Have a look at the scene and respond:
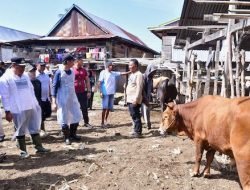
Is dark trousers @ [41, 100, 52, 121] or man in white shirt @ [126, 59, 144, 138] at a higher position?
man in white shirt @ [126, 59, 144, 138]

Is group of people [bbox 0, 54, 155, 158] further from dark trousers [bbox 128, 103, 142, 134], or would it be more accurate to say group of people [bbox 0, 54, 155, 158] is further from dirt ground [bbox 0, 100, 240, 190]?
Answer: dirt ground [bbox 0, 100, 240, 190]

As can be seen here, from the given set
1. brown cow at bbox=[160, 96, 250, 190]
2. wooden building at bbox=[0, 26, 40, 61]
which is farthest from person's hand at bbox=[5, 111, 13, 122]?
wooden building at bbox=[0, 26, 40, 61]

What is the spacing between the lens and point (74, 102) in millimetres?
8023

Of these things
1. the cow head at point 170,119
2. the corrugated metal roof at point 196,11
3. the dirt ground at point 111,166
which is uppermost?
the corrugated metal roof at point 196,11

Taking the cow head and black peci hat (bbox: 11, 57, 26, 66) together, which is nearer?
the cow head

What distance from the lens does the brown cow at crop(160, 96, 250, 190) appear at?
14.0ft

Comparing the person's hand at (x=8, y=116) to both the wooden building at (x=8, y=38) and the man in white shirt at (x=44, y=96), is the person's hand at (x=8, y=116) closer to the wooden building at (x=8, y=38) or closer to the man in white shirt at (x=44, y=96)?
the man in white shirt at (x=44, y=96)

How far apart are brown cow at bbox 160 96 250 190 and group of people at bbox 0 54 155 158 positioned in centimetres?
227

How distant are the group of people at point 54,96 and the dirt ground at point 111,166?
406 millimetres

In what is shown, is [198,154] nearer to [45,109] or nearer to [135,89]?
[135,89]

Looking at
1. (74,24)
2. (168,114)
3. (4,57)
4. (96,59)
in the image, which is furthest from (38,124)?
(4,57)

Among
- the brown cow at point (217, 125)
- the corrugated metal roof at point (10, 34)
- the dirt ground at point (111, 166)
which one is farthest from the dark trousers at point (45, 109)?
the corrugated metal roof at point (10, 34)

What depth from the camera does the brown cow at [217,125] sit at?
427 cm

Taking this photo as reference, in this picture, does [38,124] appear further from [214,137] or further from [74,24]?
[74,24]
